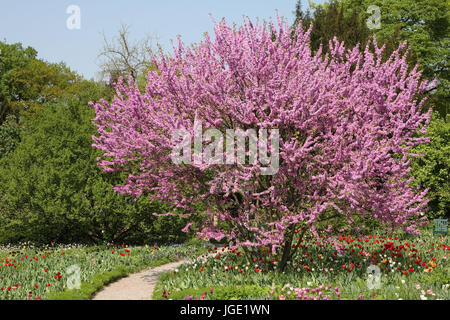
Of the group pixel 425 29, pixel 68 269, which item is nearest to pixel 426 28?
pixel 425 29

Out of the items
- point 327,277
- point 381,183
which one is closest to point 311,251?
point 327,277

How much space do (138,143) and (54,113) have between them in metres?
10.3

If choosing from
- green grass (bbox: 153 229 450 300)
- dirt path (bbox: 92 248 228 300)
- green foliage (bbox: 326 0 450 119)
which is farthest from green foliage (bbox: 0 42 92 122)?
green grass (bbox: 153 229 450 300)

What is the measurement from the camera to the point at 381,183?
9148 mm

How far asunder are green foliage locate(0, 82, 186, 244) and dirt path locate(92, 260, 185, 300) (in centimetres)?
392

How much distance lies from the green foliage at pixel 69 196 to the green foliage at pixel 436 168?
37.8 feet

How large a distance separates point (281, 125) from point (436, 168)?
15.5 meters

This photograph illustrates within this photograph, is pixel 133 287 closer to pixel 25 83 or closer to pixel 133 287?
pixel 133 287

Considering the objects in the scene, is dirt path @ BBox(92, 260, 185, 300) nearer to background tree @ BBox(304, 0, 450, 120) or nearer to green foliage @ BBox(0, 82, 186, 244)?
green foliage @ BBox(0, 82, 186, 244)

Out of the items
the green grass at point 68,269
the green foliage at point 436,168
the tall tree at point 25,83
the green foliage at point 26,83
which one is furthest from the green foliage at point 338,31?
the tall tree at point 25,83

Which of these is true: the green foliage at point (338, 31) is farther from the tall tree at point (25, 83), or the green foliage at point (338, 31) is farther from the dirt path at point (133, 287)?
the tall tree at point (25, 83)

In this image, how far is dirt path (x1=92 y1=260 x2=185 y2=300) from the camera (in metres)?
9.44
